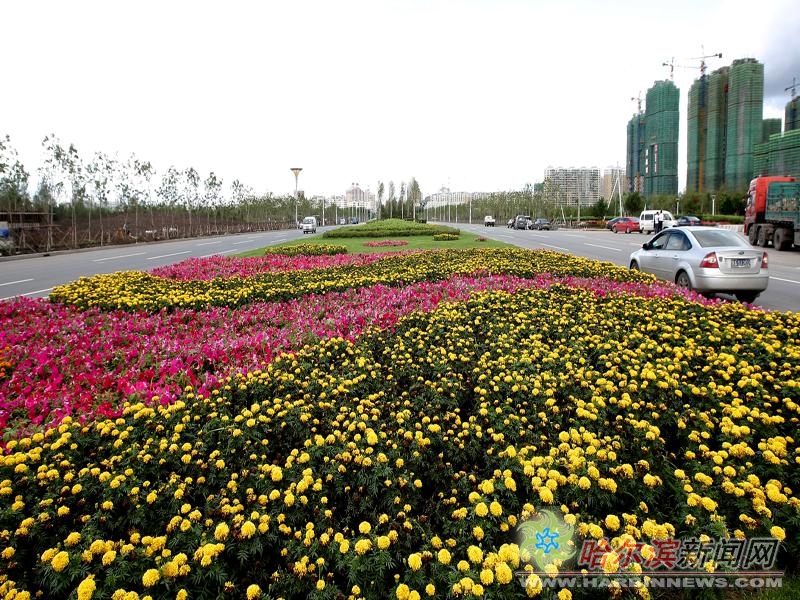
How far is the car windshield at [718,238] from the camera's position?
27.2 feet

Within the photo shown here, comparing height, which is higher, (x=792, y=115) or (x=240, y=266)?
(x=792, y=115)

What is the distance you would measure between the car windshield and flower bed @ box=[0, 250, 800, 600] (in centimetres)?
391

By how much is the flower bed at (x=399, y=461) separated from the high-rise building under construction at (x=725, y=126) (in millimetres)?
56983

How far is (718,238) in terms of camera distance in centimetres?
850

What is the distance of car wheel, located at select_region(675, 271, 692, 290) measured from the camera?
852 cm

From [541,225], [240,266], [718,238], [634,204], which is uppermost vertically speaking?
[634,204]

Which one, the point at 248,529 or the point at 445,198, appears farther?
the point at 445,198

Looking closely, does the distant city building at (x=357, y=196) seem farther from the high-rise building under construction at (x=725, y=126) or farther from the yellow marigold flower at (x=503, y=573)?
the yellow marigold flower at (x=503, y=573)

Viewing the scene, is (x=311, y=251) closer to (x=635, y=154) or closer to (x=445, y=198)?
(x=635, y=154)

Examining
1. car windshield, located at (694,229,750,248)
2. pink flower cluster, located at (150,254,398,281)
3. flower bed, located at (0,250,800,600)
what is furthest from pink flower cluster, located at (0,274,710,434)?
pink flower cluster, located at (150,254,398,281)

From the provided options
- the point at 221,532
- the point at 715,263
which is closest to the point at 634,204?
the point at 715,263

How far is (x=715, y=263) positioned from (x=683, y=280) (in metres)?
0.73

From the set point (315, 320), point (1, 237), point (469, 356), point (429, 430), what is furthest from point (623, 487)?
point (1, 237)

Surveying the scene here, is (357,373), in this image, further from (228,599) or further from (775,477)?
(775,477)
